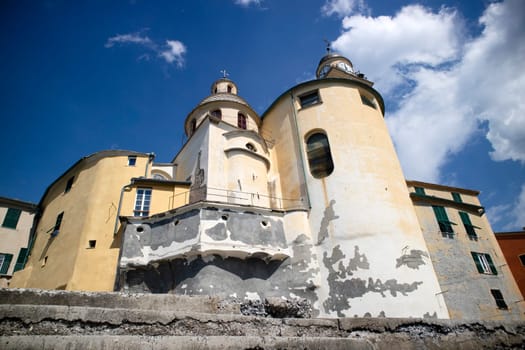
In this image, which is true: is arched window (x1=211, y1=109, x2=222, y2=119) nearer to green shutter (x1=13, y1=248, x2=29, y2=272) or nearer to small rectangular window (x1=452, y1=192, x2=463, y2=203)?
green shutter (x1=13, y1=248, x2=29, y2=272)

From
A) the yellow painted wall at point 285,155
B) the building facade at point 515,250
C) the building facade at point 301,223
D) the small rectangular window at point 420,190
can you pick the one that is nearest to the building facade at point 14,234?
the building facade at point 301,223

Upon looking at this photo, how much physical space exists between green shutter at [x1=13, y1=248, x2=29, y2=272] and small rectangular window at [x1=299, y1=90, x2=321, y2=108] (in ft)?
72.8

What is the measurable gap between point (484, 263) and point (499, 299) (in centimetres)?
217

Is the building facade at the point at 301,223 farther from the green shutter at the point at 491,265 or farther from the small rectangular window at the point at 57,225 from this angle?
the green shutter at the point at 491,265

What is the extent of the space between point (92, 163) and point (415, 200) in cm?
2073

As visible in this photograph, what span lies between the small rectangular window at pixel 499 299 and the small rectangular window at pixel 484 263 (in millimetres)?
1135

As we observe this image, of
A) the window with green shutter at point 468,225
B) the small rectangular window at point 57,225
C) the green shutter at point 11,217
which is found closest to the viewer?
the small rectangular window at point 57,225

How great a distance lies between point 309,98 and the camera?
2266cm

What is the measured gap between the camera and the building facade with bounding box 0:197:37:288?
22.5 m

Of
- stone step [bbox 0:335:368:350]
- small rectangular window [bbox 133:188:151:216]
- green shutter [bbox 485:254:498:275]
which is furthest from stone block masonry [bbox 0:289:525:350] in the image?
green shutter [bbox 485:254:498:275]

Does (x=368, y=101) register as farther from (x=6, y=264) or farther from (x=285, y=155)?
(x=6, y=264)

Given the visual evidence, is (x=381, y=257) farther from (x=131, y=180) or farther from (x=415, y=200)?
(x=131, y=180)

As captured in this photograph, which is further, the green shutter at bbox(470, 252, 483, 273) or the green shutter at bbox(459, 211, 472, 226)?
the green shutter at bbox(459, 211, 472, 226)

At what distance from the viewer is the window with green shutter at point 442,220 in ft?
67.4
